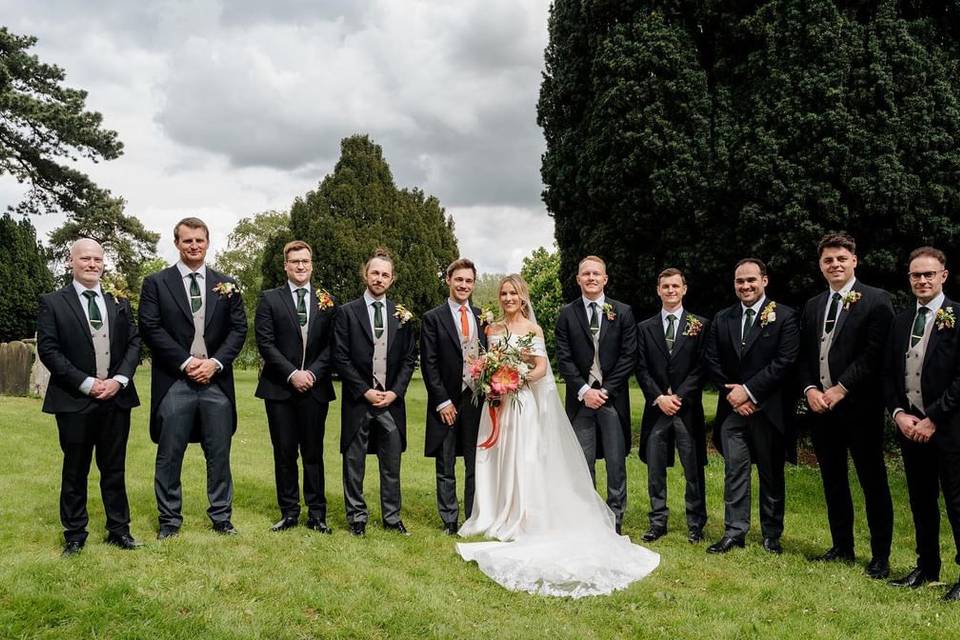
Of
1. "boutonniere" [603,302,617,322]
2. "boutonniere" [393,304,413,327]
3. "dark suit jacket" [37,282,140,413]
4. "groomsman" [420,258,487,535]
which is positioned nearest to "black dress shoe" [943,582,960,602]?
"boutonniere" [603,302,617,322]

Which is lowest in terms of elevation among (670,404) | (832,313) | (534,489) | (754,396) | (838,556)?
(838,556)

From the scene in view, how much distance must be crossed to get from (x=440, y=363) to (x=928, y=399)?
13.9 ft

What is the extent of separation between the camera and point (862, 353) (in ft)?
20.1

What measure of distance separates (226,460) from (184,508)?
145 cm

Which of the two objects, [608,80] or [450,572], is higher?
[608,80]

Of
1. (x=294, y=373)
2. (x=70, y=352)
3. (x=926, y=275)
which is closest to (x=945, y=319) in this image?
(x=926, y=275)

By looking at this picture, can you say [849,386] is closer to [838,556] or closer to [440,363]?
[838,556]

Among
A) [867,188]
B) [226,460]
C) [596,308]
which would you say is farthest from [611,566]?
[867,188]

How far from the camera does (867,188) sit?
10.1 metres

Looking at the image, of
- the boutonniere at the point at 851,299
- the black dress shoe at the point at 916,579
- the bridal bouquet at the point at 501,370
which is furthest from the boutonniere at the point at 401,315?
the black dress shoe at the point at 916,579

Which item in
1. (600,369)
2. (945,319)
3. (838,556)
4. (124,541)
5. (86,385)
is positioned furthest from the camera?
(600,369)

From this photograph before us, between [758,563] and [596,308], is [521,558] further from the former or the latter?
[596,308]

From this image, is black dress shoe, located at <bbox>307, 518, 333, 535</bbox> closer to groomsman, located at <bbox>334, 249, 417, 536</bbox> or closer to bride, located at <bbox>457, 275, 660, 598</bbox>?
groomsman, located at <bbox>334, 249, 417, 536</bbox>

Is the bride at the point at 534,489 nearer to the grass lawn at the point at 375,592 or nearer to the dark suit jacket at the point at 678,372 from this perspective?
the grass lawn at the point at 375,592
